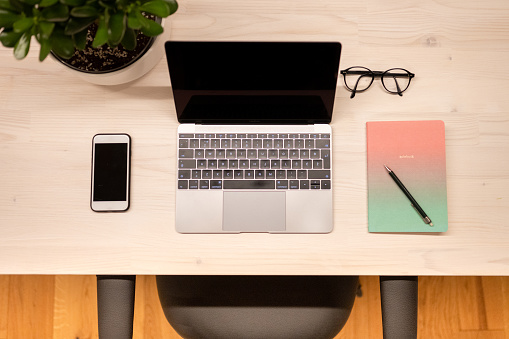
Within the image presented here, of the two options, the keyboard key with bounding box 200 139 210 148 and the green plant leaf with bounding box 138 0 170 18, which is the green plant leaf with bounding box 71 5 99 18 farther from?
the keyboard key with bounding box 200 139 210 148

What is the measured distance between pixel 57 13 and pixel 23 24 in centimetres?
6

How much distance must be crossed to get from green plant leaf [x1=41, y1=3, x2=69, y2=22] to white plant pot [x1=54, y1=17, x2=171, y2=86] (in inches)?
7.5

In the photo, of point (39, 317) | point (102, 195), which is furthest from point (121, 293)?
point (39, 317)

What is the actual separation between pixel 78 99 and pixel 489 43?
95 centimetres

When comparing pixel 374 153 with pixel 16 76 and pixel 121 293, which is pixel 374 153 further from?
pixel 16 76

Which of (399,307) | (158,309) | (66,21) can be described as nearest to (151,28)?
(66,21)

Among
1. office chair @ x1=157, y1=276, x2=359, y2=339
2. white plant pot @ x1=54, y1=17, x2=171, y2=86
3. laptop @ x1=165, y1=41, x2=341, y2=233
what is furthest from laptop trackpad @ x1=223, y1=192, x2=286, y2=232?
white plant pot @ x1=54, y1=17, x2=171, y2=86

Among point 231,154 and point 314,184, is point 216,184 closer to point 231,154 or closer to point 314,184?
point 231,154

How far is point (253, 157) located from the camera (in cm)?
90

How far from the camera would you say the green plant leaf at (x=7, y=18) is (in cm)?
68

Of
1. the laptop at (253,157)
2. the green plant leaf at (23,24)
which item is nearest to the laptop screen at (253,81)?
the laptop at (253,157)

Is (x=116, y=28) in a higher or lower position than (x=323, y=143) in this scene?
higher

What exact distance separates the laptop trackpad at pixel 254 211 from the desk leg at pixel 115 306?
9.9 inches

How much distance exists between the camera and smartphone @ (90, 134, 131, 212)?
0.90 m
